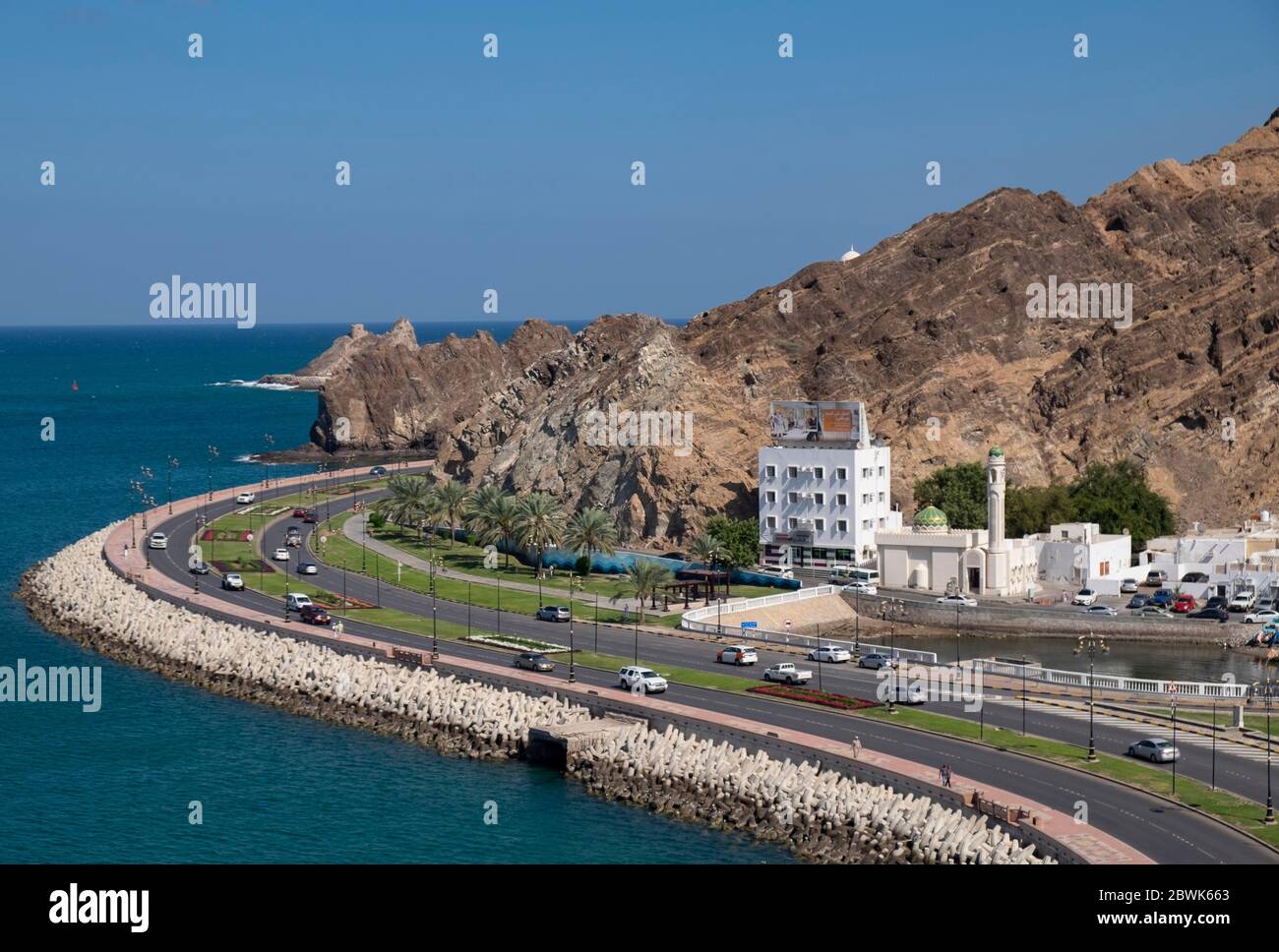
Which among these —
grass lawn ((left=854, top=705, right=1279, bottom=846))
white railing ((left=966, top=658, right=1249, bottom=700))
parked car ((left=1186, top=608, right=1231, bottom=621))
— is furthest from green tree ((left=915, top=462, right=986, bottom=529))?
grass lawn ((left=854, top=705, right=1279, bottom=846))

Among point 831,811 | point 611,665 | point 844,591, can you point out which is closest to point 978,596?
point 844,591

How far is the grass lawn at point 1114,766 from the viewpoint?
62.1 m

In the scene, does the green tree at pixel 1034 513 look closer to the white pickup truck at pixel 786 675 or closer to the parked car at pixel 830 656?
the parked car at pixel 830 656

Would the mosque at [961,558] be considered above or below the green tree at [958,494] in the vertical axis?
below

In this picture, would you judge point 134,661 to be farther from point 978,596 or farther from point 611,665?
point 978,596

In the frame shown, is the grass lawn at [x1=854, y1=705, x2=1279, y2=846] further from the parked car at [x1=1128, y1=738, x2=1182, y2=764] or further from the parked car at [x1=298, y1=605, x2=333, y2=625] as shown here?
the parked car at [x1=298, y1=605, x2=333, y2=625]

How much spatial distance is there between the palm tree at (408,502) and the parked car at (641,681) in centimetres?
5887

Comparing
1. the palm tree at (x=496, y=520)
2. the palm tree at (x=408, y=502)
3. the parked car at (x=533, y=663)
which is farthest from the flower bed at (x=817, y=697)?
the palm tree at (x=408, y=502)

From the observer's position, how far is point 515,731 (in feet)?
268

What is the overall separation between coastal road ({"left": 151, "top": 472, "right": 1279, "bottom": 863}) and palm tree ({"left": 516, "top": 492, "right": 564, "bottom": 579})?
11372mm

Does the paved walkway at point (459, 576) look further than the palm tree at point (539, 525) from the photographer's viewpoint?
No

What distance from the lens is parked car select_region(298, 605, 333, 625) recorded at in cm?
10631

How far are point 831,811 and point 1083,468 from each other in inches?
3768
